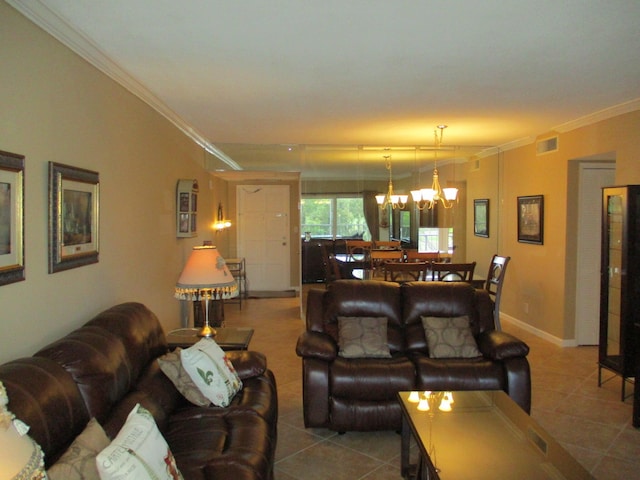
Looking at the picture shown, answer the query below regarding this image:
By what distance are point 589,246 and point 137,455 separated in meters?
5.41

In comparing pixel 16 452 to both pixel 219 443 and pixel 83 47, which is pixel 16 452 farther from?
pixel 83 47

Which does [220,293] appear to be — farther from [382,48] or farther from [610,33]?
[610,33]

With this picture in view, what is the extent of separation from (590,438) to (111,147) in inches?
149

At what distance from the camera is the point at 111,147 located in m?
3.14

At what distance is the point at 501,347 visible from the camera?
3.35m

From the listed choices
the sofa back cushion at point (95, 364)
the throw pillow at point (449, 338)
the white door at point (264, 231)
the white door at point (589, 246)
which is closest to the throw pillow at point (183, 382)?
the sofa back cushion at point (95, 364)

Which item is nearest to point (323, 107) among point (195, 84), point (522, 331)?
point (195, 84)

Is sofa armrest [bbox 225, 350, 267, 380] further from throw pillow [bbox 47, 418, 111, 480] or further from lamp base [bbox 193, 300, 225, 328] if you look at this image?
lamp base [bbox 193, 300, 225, 328]

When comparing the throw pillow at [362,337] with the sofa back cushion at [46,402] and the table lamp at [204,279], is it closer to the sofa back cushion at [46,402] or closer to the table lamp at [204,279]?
the table lamp at [204,279]

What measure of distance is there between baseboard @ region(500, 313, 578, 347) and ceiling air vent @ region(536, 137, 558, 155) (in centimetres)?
221

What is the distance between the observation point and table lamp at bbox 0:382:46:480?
1104 millimetres

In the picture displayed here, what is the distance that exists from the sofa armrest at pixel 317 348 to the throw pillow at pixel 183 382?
32.6 inches

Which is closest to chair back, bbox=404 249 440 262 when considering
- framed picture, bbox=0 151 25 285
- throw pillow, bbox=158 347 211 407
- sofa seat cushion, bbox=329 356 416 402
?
sofa seat cushion, bbox=329 356 416 402

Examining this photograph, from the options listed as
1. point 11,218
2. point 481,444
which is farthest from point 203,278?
point 481,444
